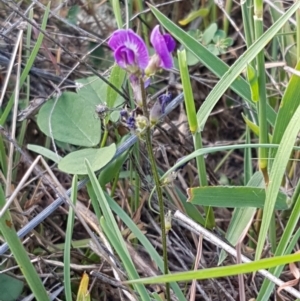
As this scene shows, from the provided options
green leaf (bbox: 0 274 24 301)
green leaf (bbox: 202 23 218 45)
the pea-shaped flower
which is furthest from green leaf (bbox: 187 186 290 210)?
green leaf (bbox: 202 23 218 45)

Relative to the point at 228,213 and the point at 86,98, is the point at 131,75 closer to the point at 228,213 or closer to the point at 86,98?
the point at 86,98

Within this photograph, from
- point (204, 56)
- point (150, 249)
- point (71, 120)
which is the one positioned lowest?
point (150, 249)

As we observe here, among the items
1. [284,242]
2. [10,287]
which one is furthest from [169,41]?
[10,287]

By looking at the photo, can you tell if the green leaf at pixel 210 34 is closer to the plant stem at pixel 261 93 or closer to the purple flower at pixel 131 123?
the plant stem at pixel 261 93

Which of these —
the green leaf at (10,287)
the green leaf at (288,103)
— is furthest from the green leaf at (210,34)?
the green leaf at (10,287)

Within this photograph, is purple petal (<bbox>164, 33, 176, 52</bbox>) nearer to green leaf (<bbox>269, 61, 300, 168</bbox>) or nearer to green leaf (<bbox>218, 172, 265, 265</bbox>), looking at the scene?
green leaf (<bbox>269, 61, 300, 168</bbox>)

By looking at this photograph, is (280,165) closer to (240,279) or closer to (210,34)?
(240,279)

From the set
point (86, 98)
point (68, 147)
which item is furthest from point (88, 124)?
point (68, 147)
